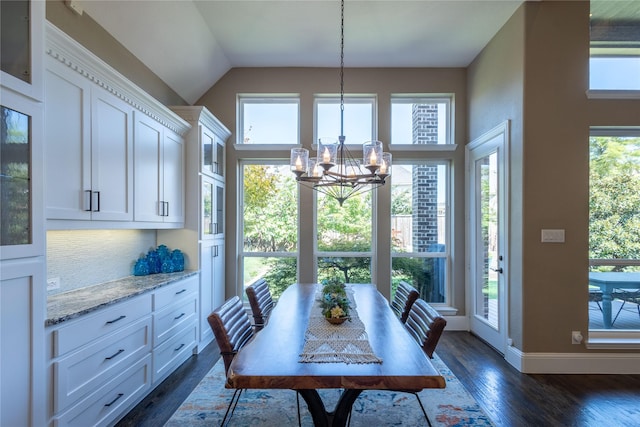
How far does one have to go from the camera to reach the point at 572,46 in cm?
301

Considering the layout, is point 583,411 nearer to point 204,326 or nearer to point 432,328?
point 432,328

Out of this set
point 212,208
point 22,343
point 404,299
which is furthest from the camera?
point 212,208

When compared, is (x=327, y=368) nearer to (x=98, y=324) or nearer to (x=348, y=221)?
(x=98, y=324)

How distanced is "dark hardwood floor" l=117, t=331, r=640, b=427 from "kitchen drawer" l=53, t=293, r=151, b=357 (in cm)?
73

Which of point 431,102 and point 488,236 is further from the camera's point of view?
point 431,102

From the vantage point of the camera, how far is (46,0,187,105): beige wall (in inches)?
86.4

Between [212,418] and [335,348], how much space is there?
1271 millimetres

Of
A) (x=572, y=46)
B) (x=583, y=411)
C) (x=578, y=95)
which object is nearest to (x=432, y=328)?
(x=583, y=411)

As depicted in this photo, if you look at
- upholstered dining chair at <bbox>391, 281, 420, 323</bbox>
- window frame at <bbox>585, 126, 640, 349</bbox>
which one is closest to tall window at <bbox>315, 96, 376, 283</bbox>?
upholstered dining chair at <bbox>391, 281, 420, 323</bbox>

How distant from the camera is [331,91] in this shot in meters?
4.28

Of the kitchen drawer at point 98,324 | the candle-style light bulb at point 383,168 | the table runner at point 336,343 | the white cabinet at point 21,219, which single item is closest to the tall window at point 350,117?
the candle-style light bulb at point 383,168

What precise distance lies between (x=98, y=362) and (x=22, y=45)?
1.83m

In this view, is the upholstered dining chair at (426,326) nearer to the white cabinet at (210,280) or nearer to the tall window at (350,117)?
the white cabinet at (210,280)

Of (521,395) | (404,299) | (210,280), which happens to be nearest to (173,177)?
(210,280)
